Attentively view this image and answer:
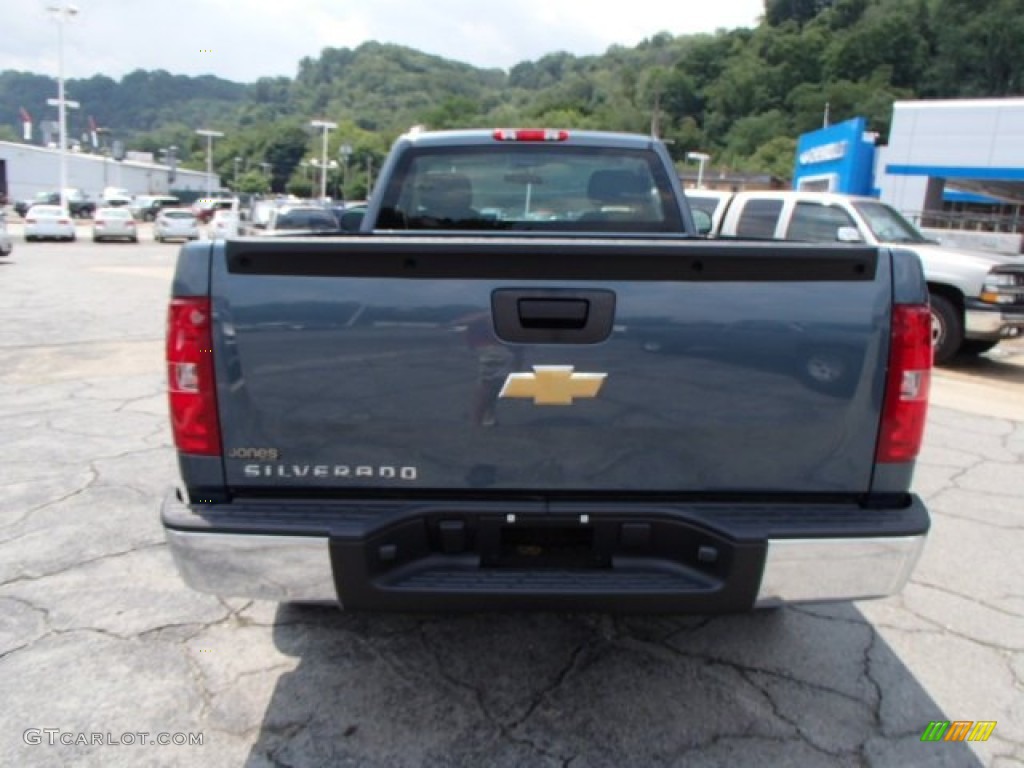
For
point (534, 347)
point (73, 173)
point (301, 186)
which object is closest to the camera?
point (534, 347)

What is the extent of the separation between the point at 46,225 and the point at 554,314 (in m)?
31.3

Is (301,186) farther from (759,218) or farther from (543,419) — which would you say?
(543,419)

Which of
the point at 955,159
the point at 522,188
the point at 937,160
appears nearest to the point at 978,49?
the point at 937,160

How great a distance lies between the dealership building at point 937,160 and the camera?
27.2 meters

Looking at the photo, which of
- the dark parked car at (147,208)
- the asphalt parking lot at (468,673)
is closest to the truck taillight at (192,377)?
the asphalt parking lot at (468,673)

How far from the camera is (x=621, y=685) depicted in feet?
9.32

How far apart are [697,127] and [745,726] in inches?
4626

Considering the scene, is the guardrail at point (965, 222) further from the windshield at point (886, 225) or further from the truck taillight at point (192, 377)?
the truck taillight at point (192, 377)

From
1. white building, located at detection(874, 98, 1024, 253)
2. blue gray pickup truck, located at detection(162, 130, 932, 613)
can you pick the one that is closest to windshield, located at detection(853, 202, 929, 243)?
blue gray pickup truck, located at detection(162, 130, 932, 613)

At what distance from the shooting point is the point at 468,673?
2.89 meters

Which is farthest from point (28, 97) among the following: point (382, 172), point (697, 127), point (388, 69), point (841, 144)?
point (382, 172)

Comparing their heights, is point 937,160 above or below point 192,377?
above

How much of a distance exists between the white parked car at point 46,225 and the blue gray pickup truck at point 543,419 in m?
30.5

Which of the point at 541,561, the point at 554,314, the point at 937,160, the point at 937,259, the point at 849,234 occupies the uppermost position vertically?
the point at 937,160
